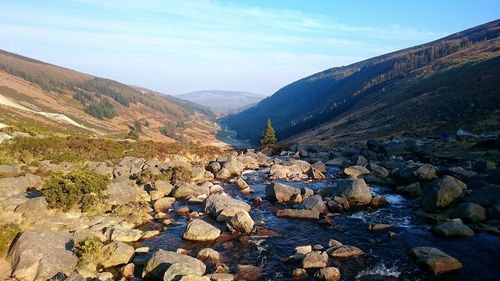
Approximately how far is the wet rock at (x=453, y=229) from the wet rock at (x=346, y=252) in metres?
6.93

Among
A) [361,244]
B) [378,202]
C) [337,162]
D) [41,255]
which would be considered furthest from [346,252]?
[337,162]

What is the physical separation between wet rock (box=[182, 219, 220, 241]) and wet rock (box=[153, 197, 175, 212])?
25.7 ft

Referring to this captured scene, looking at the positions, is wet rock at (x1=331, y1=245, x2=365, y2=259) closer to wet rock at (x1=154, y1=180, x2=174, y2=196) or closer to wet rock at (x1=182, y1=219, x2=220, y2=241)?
wet rock at (x1=182, y1=219, x2=220, y2=241)

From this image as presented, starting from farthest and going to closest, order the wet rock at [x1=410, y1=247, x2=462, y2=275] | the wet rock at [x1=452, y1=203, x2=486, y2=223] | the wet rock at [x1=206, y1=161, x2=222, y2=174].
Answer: the wet rock at [x1=206, y1=161, x2=222, y2=174] < the wet rock at [x1=452, y1=203, x2=486, y2=223] < the wet rock at [x1=410, y1=247, x2=462, y2=275]

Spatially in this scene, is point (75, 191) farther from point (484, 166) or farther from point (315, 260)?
point (484, 166)

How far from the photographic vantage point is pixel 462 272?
21922 millimetres

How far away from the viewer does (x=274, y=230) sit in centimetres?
2970

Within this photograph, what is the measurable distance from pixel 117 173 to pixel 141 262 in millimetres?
21679

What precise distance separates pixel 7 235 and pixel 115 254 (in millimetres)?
7231

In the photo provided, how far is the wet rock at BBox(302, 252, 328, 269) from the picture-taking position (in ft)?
74.1

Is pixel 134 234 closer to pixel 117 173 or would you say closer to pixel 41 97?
pixel 117 173

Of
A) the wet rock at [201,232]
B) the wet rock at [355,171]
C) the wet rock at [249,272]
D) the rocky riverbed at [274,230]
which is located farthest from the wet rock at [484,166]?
the wet rock at [249,272]

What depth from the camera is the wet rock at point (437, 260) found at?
72.1ft

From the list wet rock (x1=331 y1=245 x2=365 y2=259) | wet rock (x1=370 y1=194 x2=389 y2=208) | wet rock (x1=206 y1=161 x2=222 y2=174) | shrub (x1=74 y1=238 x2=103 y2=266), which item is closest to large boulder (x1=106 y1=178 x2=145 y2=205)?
shrub (x1=74 y1=238 x2=103 y2=266)
